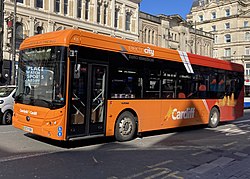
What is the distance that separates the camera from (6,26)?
27578 mm

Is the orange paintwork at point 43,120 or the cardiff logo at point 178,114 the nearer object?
the orange paintwork at point 43,120

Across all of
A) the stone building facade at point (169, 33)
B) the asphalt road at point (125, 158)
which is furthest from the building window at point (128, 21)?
the asphalt road at point (125, 158)

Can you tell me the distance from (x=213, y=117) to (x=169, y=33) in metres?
36.5

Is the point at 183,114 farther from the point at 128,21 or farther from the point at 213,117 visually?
the point at 128,21

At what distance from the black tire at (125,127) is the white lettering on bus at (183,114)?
2.14 meters

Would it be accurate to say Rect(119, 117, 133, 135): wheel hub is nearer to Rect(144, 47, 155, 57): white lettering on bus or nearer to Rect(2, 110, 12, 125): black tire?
Rect(144, 47, 155, 57): white lettering on bus

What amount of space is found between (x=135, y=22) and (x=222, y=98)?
28195 millimetres

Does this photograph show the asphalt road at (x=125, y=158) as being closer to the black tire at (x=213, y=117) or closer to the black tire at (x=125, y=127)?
the black tire at (x=125, y=127)

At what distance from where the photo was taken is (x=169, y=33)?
1909 inches

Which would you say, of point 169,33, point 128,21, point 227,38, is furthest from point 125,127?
point 227,38

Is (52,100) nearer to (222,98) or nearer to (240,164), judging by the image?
(240,164)

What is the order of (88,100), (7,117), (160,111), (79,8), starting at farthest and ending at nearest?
(79,8) → (7,117) → (160,111) → (88,100)

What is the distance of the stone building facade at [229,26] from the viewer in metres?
77.6

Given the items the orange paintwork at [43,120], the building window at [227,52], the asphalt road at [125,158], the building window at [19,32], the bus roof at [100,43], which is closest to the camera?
the asphalt road at [125,158]
